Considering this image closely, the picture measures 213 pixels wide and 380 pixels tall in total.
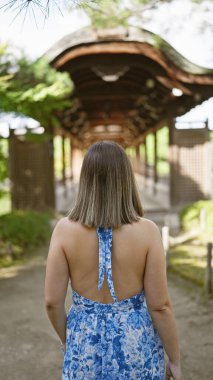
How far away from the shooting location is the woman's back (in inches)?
81.3

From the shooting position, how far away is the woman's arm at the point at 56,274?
2.08 m

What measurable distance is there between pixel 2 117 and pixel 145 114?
1253 centimetres

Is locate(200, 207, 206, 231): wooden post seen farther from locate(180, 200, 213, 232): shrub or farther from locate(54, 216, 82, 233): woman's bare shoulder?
locate(54, 216, 82, 233): woman's bare shoulder

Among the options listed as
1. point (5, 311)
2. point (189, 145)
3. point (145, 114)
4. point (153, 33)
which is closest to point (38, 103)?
point (153, 33)

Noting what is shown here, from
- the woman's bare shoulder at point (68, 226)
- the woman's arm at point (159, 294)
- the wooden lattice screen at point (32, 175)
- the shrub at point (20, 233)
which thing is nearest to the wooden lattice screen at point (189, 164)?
the wooden lattice screen at point (32, 175)

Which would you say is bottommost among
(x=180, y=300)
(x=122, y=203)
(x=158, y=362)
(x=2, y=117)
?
(x=180, y=300)

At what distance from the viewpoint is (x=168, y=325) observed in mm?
2160

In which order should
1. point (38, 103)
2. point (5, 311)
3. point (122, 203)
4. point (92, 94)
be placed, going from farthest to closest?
point (92, 94) < point (38, 103) < point (5, 311) < point (122, 203)

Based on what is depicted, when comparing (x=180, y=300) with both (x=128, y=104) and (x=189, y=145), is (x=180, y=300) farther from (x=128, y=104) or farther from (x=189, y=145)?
(x=128, y=104)

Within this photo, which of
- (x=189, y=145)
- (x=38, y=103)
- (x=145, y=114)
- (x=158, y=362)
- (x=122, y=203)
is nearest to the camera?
(x=122, y=203)

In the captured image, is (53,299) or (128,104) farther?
(128,104)

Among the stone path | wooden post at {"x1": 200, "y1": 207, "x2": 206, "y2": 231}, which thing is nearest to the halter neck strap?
the stone path

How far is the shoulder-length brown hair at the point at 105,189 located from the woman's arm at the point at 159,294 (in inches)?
6.2

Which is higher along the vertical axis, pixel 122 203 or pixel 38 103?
pixel 38 103
